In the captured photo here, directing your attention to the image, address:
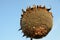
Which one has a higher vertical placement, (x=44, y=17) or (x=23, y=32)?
(x=44, y=17)

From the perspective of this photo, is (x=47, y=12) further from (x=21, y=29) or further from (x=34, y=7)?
(x=21, y=29)

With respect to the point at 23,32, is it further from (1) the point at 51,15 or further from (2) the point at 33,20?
(1) the point at 51,15

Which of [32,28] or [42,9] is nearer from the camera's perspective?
[32,28]

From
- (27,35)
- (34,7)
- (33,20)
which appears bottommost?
(27,35)

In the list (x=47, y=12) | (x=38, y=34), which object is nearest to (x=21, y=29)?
(x=38, y=34)

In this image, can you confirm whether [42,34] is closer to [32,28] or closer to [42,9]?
[32,28]

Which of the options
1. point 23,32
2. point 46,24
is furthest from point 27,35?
point 46,24

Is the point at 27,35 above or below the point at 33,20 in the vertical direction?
below

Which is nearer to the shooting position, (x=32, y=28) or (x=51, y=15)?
(x=32, y=28)
